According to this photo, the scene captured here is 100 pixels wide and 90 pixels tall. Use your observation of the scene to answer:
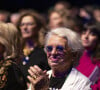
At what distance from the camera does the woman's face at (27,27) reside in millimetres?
7059

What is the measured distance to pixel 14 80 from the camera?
14.8 ft

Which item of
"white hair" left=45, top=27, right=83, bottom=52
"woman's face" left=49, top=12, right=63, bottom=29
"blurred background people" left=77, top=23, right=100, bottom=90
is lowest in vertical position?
"blurred background people" left=77, top=23, right=100, bottom=90

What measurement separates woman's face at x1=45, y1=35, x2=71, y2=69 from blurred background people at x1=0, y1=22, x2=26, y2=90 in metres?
0.40

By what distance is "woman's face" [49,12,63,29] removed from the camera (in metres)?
8.38

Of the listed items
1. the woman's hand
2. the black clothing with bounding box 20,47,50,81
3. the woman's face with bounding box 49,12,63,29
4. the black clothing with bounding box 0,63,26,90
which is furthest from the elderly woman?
the woman's face with bounding box 49,12,63,29

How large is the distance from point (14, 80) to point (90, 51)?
2445 mm

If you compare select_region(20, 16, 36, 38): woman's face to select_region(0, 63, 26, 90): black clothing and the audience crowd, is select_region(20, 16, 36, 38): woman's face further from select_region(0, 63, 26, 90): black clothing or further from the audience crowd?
select_region(0, 63, 26, 90): black clothing

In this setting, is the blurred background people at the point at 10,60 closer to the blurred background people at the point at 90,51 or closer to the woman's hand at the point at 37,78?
the woman's hand at the point at 37,78

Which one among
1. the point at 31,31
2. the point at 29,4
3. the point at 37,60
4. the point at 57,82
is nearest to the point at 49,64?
the point at 57,82

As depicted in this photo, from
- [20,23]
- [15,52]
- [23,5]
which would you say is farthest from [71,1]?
[15,52]

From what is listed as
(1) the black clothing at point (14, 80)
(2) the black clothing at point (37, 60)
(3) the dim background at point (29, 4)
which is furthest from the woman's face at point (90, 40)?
(3) the dim background at point (29, 4)

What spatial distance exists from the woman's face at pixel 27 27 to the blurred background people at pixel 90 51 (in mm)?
912

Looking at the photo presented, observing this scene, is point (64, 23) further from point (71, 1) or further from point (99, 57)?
point (71, 1)

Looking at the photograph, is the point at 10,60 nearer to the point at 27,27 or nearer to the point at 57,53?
the point at 57,53
